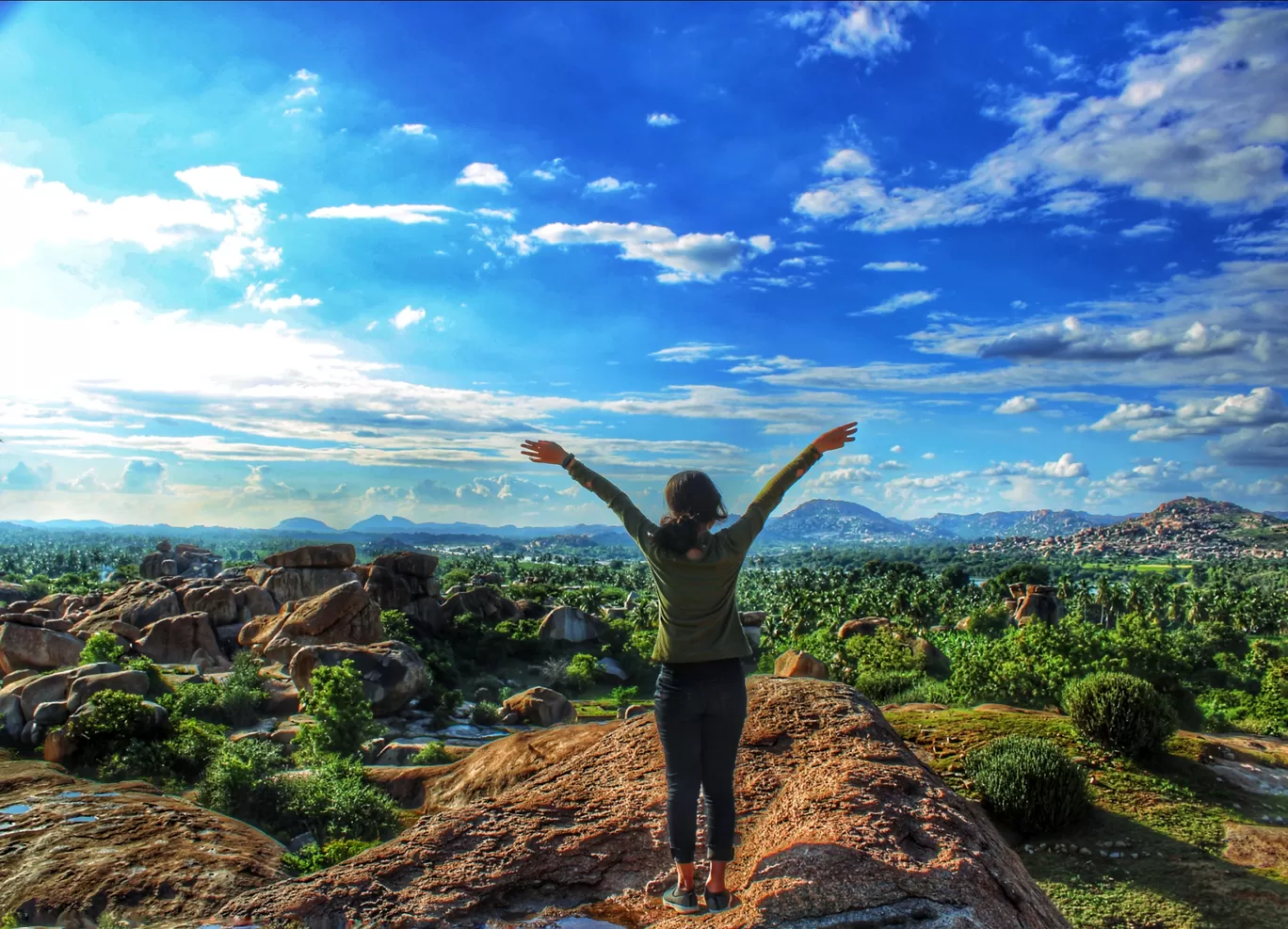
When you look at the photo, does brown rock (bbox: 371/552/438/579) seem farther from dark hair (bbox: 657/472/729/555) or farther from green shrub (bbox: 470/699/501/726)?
dark hair (bbox: 657/472/729/555)

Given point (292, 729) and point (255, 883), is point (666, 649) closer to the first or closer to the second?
point (255, 883)

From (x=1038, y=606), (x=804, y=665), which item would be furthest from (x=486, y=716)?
(x=1038, y=606)

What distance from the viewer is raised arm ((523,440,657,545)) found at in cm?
490

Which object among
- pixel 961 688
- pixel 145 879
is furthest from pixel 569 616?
pixel 145 879

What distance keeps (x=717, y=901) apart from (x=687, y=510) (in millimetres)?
2231

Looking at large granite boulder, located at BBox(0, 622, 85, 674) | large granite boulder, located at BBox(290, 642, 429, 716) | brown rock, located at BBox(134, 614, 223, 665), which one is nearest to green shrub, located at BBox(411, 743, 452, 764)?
large granite boulder, located at BBox(290, 642, 429, 716)

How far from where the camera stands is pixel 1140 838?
9.33 metres

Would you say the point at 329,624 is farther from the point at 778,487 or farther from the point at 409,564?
the point at 778,487

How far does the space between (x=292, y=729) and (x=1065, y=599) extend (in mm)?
79681

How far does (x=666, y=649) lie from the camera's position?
471 cm

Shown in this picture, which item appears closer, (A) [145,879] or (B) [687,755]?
(B) [687,755]

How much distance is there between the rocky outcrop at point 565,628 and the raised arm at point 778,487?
59674 millimetres

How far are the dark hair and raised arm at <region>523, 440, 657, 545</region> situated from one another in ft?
0.50

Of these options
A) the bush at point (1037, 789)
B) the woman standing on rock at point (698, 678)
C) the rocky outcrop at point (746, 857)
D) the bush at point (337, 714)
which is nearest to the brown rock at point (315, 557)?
the bush at point (337, 714)
